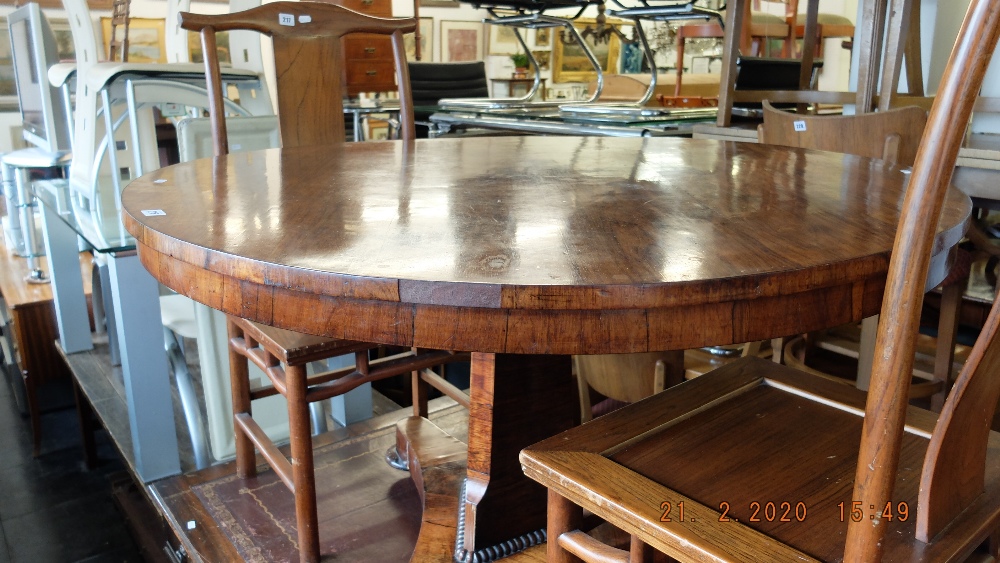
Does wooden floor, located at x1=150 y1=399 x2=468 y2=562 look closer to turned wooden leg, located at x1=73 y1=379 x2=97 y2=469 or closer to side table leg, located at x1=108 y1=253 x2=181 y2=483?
side table leg, located at x1=108 y1=253 x2=181 y2=483

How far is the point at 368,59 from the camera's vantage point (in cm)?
538

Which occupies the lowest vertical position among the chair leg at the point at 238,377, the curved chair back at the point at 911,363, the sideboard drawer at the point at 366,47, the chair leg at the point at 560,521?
the chair leg at the point at 238,377

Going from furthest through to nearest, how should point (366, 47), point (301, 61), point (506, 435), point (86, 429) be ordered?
point (366, 47), point (86, 429), point (301, 61), point (506, 435)

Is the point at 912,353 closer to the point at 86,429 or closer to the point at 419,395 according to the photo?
the point at 419,395

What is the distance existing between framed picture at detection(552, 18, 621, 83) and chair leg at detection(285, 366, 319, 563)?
307 inches

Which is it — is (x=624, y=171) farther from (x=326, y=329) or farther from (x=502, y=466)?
(x=326, y=329)

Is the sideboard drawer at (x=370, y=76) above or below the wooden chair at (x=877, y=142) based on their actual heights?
above

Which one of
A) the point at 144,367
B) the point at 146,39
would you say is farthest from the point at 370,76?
the point at 144,367

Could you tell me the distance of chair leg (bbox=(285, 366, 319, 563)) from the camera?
1.46 m

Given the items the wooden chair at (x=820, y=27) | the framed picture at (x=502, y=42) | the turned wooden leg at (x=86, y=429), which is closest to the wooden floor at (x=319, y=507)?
the turned wooden leg at (x=86, y=429)

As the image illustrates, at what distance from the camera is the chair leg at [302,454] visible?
1.46m

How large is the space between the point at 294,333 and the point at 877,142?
1327 mm

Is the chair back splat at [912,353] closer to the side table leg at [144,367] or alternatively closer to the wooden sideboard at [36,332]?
the side table leg at [144,367]

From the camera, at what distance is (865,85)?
7.53 ft
